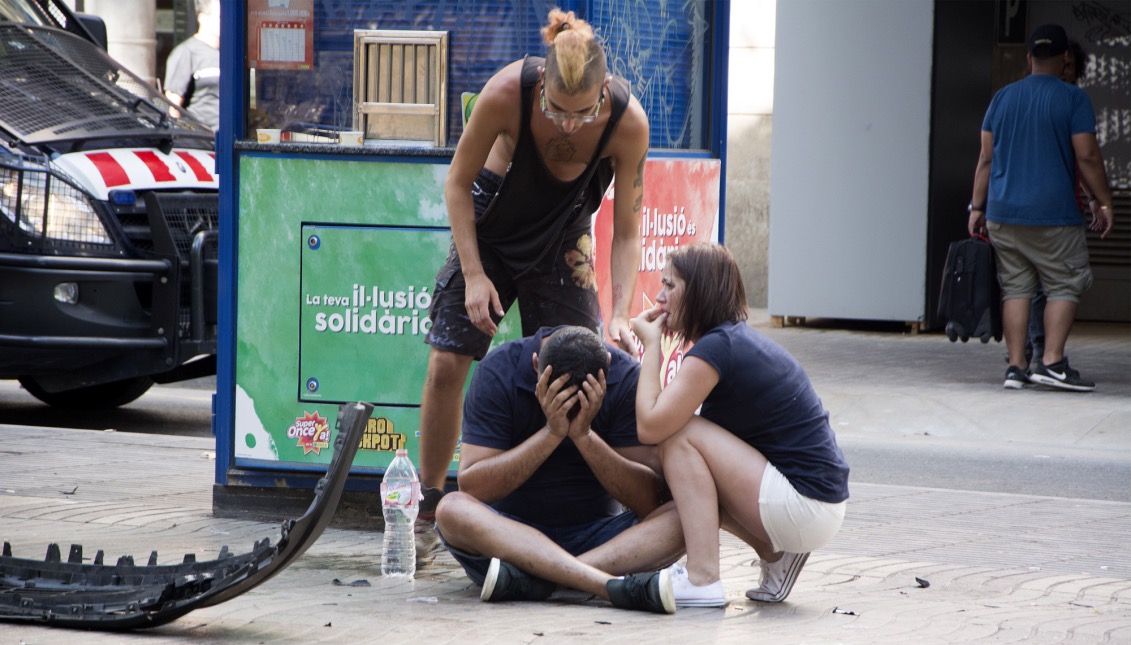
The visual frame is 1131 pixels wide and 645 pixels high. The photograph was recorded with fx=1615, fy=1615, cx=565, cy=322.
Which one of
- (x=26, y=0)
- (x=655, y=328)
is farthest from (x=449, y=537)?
(x=26, y=0)

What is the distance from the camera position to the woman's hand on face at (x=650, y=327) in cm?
456

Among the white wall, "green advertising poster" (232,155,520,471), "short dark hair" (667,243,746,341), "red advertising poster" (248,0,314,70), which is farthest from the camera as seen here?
the white wall

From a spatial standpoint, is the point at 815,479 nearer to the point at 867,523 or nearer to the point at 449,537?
the point at 449,537

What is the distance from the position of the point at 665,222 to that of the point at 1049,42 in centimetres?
431

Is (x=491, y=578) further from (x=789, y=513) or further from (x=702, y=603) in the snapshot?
(x=789, y=513)

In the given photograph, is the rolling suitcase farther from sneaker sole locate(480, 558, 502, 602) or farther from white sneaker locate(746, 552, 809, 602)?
sneaker sole locate(480, 558, 502, 602)

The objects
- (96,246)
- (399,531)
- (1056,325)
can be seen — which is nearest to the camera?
(399,531)

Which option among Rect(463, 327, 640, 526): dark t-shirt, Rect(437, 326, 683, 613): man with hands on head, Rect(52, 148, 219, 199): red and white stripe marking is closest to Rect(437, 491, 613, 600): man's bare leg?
Rect(437, 326, 683, 613): man with hands on head

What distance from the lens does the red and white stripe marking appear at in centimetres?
761

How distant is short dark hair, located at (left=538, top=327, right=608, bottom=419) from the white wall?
25.4ft

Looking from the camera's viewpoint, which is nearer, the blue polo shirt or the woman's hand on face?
the woman's hand on face

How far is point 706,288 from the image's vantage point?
179 inches

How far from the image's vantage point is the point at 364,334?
557cm

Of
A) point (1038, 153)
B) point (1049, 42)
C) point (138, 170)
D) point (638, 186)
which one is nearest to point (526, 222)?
point (638, 186)
